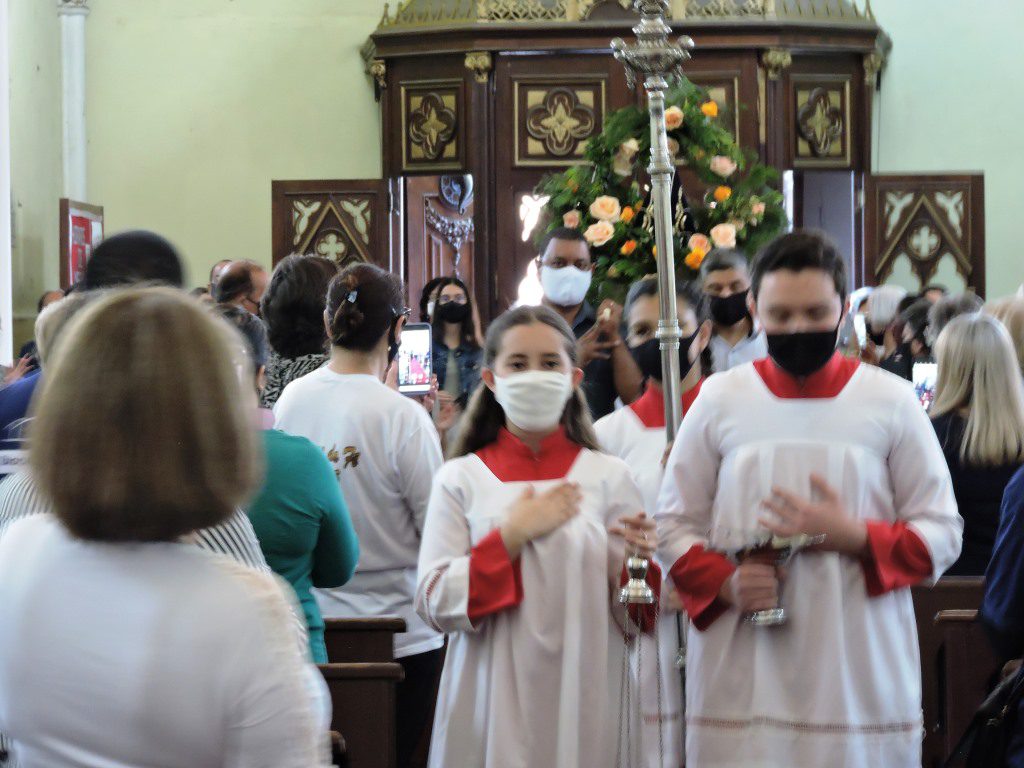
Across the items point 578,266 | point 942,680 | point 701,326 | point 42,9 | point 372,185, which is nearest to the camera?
point 701,326

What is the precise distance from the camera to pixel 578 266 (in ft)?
18.4

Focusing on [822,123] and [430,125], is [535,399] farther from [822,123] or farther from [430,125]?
[822,123]

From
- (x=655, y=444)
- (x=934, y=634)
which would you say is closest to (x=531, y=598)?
(x=655, y=444)

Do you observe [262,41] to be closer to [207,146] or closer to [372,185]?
[207,146]

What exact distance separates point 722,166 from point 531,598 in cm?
330

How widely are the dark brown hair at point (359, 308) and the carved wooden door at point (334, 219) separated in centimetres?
693

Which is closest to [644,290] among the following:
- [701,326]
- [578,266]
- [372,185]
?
[701,326]

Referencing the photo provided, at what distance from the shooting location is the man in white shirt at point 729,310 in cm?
519

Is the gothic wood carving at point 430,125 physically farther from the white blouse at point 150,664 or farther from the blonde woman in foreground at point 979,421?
the white blouse at point 150,664

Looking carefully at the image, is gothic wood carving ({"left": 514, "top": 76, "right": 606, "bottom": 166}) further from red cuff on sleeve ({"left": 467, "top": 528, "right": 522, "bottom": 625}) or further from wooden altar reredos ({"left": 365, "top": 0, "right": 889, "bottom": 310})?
red cuff on sleeve ({"left": 467, "top": 528, "right": 522, "bottom": 625})

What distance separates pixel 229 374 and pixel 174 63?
11.2 m

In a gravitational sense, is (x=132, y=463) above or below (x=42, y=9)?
below

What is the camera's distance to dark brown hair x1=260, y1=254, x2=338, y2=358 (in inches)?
182

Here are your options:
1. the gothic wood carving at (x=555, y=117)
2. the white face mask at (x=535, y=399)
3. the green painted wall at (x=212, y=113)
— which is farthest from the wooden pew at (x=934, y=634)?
the green painted wall at (x=212, y=113)
